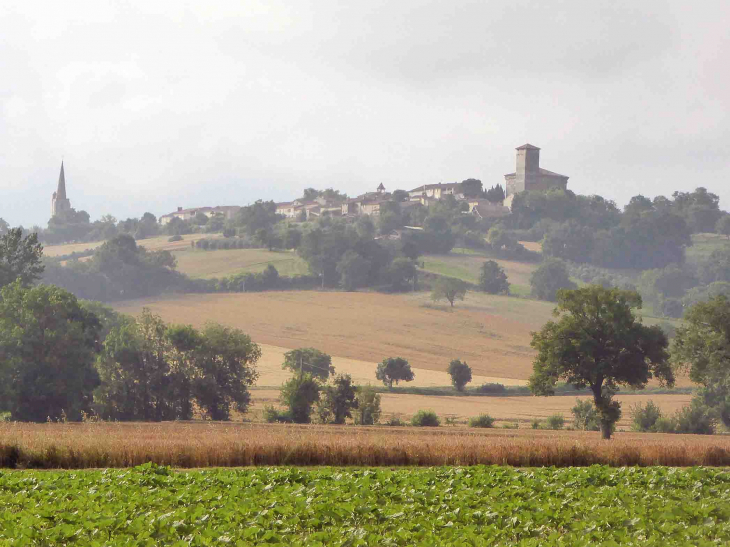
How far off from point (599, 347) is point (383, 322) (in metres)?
85.1

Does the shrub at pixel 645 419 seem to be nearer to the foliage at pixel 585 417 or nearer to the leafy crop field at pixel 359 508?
the foliage at pixel 585 417

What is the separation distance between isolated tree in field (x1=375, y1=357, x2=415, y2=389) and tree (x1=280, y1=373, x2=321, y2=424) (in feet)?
104

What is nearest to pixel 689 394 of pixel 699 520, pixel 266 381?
pixel 266 381

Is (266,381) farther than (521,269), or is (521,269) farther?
(521,269)

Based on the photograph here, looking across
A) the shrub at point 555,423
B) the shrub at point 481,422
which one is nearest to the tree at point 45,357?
the shrub at point 481,422

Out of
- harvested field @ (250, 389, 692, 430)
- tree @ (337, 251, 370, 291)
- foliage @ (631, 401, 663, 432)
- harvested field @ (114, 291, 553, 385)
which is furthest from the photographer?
tree @ (337, 251, 370, 291)

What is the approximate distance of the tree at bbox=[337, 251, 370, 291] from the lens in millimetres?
159750

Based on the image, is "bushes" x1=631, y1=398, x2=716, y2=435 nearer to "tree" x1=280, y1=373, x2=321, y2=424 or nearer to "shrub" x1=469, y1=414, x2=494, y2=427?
"shrub" x1=469, y1=414, x2=494, y2=427

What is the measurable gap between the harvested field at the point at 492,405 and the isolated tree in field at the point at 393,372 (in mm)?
7921

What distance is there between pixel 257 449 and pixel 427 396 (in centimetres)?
5617

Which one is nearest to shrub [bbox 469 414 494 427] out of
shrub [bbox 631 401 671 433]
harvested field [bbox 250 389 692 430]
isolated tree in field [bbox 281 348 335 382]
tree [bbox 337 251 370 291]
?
harvested field [bbox 250 389 692 430]

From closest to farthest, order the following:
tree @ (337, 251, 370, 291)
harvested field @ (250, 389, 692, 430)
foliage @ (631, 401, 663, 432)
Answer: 1. foliage @ (631, 401, 663, 432)
2. harvested field @ (250, 389, 692, 430)
3. tree @ (337, 251, 370, 291)

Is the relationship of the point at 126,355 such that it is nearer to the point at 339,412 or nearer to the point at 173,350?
the point at 173,350

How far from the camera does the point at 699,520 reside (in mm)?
16875
